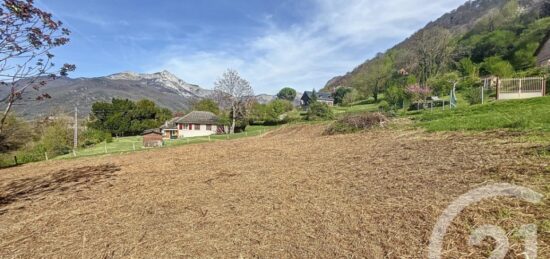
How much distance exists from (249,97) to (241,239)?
45.4m

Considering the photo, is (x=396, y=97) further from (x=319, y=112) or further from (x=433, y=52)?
(x=433, y=52)

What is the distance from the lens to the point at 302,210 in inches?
163

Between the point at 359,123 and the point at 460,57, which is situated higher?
the point at 460,57

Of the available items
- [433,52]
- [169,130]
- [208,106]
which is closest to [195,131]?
[169,130]

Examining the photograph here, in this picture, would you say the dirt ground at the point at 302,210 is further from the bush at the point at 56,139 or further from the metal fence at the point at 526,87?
the bush at the point at 56,139

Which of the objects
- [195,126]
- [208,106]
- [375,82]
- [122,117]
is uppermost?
[375,82]

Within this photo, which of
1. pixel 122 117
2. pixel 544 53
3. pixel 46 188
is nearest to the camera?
pixel 46 188

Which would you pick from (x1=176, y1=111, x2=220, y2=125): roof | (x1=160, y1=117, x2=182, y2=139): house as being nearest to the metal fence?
(x1=176, y1=111, x2=220, y2=125): roof

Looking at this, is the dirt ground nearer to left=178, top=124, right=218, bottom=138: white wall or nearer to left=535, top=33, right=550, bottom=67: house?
left=535, top=33, right=550, bottom=67: house

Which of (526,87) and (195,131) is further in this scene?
(195,131)

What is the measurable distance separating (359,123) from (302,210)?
11.6 m

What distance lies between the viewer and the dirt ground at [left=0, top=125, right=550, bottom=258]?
116 inches

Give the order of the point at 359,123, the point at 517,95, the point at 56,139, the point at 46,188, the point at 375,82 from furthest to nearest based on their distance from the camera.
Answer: the point at 375,82
the point at 56,139
the point at 517,95
the point at 359,123
the point at 46,188

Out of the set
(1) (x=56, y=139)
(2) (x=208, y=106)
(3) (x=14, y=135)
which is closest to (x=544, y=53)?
(1) (x=56, y=139)
